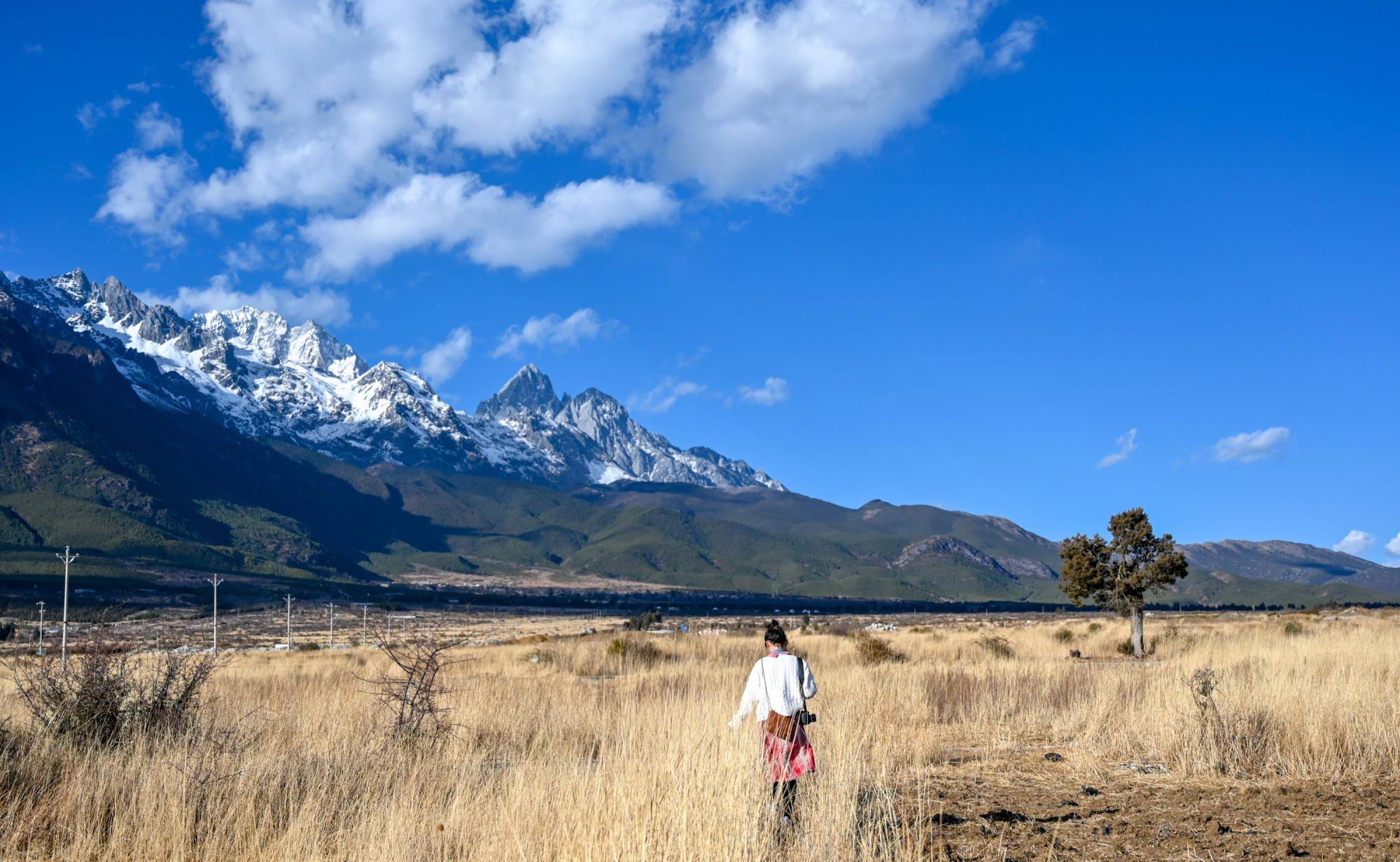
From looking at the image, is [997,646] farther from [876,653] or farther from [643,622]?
[643,622]

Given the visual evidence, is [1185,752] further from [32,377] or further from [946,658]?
[32,377]

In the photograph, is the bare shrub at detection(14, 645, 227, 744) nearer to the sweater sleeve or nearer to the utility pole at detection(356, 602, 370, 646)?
the utility pole at detection(356, 602, 370, 646)

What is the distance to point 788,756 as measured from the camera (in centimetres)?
694

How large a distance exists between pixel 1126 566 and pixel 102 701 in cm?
2201

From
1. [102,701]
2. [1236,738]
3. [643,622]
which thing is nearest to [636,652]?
[102,701]

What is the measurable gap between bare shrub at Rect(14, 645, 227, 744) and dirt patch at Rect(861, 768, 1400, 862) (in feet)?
22.7

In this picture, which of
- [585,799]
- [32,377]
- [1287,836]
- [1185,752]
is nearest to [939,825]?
[1287,836]

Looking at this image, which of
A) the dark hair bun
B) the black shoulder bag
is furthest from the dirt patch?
the dark hair bun

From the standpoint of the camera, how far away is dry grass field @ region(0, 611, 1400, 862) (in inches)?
232

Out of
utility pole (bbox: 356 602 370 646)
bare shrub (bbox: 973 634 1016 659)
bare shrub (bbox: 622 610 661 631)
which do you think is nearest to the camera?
bare shrub (bbox: 973 634 1016 659)

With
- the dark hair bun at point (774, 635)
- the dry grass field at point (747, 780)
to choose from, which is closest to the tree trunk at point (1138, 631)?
the dry grass field at point (747, 780)

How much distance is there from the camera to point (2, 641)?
54188 millimetres

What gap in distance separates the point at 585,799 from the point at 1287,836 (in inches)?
188

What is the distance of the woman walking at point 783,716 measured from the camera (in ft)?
22.7
